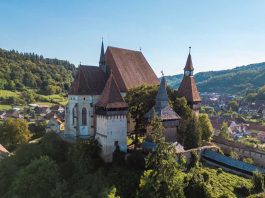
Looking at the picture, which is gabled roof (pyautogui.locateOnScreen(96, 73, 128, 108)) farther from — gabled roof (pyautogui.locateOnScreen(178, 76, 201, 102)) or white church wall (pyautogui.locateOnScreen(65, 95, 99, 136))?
gabled roof (pyautogui.locateOnScreen(178, 76, 201, 102))

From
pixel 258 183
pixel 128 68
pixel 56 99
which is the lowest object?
pixel 258 183

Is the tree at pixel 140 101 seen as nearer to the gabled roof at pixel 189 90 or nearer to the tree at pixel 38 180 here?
the gabled roof at pixel 189 90

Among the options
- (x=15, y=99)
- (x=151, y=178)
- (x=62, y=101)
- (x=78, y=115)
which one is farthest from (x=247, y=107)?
(x=151, y=178)

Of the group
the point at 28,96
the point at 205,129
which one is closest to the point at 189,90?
the point at 205,129

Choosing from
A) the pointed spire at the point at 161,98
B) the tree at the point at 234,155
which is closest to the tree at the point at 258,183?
the tree at the point at 234,155

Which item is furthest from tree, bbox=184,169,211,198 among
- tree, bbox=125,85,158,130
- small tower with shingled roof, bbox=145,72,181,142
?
tree, bbox=125,85,158,130

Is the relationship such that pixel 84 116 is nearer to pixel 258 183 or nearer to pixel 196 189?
pixel 196 189
